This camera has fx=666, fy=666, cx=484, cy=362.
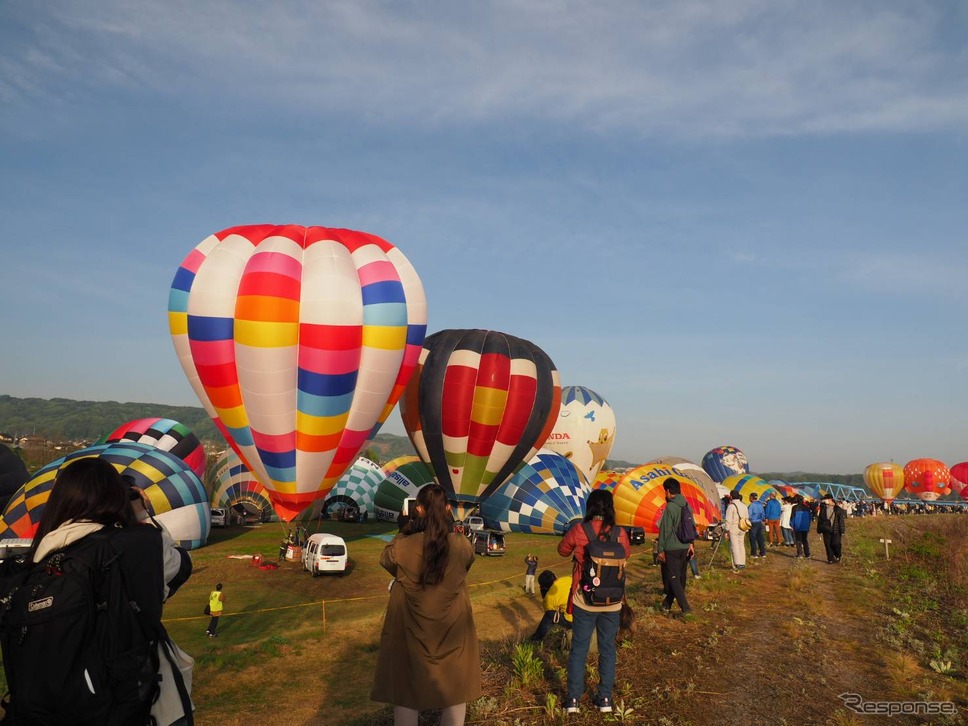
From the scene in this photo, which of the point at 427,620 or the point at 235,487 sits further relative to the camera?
the point at 235,487

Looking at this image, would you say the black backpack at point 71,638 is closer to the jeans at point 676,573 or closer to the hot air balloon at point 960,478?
the jeans at point 676,573

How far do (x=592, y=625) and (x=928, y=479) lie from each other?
76157 millimetres

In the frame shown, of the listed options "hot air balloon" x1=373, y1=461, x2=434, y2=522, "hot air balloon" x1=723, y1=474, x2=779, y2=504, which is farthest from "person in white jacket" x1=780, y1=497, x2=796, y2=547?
"hot air balloon" x1=373, y1=461, x2=434, y2=522

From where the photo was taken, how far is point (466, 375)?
21484 mm

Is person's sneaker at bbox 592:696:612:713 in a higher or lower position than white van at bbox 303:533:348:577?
higher

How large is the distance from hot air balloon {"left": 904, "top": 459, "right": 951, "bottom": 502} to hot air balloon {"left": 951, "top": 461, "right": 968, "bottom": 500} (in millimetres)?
995

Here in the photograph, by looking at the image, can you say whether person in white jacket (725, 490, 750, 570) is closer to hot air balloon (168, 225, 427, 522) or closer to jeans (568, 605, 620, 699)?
jeans (568, 605, 620, 699)

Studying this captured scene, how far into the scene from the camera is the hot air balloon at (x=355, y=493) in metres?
32.3

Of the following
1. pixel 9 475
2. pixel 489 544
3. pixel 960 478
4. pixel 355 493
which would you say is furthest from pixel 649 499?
pixel 960 478

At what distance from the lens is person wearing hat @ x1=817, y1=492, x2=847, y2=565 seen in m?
14.6

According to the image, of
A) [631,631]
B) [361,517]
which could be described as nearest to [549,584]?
[631,631]

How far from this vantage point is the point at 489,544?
20766 millimetres

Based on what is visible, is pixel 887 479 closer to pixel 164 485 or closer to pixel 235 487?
pixel 235 487

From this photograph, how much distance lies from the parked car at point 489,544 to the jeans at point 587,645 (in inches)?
616
